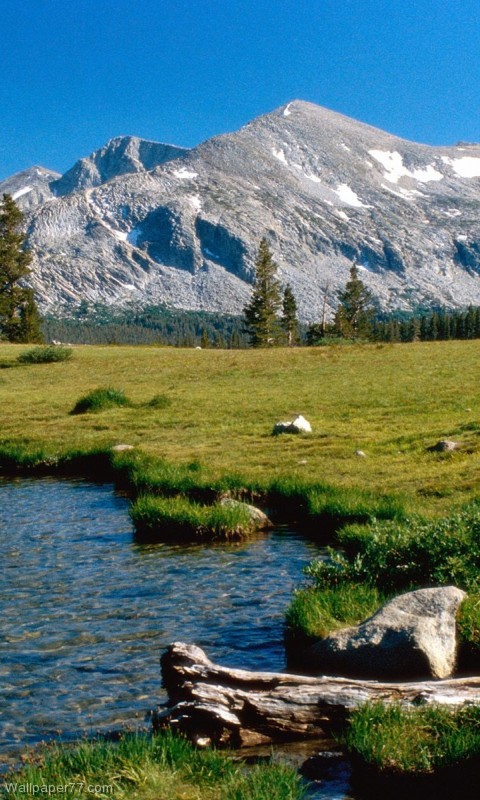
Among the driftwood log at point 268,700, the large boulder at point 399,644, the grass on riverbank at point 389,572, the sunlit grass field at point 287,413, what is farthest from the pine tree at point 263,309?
the driftwood log at point 268,700

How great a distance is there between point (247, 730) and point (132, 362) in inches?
2159

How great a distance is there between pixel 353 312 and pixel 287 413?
121 meters

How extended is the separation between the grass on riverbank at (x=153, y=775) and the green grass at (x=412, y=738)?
2.60 ft

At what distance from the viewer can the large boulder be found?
9.56 m

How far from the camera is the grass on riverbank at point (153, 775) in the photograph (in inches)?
273

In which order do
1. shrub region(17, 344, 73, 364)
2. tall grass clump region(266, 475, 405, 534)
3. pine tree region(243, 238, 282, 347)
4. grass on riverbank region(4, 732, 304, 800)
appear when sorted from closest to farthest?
1. grass on riverbank region(4, 732, 304, 800)
2. tall grass clump region(266, 475, 405, 534)
3. shrub region(17, 344, 73, 364)
4. pine tree region(243, 238, 282, 347)

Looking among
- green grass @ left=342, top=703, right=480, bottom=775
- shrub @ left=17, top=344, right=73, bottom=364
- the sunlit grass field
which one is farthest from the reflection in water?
shrub @ left=17, top=344, right=73, bottom=364

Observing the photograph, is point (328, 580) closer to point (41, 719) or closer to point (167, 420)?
point (41, 719)

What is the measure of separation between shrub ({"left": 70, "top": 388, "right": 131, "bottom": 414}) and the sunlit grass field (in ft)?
1.94

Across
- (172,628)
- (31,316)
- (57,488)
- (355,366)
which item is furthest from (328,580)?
(31,316)

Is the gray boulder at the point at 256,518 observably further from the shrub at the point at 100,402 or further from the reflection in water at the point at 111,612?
the shrub at the point at 100,402

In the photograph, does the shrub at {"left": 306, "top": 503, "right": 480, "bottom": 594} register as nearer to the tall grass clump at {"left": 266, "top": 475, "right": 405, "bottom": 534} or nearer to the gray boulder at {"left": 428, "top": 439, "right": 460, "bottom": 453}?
the tall grass clump at {"left": 266, "top": 475, "right": 405, "bottom": 534}

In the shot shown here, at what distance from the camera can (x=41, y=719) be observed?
907 centimetres

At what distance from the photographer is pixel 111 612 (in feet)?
41.4
